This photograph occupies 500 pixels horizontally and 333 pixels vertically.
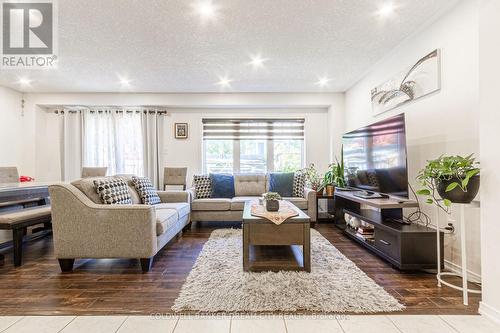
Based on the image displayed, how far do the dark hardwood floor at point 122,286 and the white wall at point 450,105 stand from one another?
1.95 feet

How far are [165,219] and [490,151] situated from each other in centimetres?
276

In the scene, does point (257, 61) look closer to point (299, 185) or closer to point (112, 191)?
point (299, 185)

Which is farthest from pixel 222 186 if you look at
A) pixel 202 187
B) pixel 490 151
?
pixel 490 151

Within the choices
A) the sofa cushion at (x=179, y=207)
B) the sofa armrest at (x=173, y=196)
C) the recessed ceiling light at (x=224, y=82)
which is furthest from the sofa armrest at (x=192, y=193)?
Result: the recessed ceiling light at (x=224, y=82)

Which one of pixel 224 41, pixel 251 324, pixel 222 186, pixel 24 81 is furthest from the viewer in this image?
pixel 222 186

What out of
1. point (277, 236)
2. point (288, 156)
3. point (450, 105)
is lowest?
point (277, 236)

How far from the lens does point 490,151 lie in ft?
5.25

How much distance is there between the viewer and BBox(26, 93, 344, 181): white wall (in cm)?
480

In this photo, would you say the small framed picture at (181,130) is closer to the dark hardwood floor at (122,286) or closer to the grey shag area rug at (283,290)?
the dark hardwood floor at (122,286)

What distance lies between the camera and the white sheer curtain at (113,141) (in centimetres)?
495

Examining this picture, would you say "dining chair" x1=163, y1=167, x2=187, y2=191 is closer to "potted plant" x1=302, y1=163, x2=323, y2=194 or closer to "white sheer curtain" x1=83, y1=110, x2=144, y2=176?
"white sheer curtain" x1=83, y1=110, x2=144, y2=176

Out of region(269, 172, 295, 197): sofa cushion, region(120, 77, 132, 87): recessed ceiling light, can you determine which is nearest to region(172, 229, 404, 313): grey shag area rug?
region(269, 172, 295, 197): sofa cushion

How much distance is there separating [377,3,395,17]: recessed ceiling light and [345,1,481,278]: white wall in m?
0.56

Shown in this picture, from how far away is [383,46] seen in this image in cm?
302
